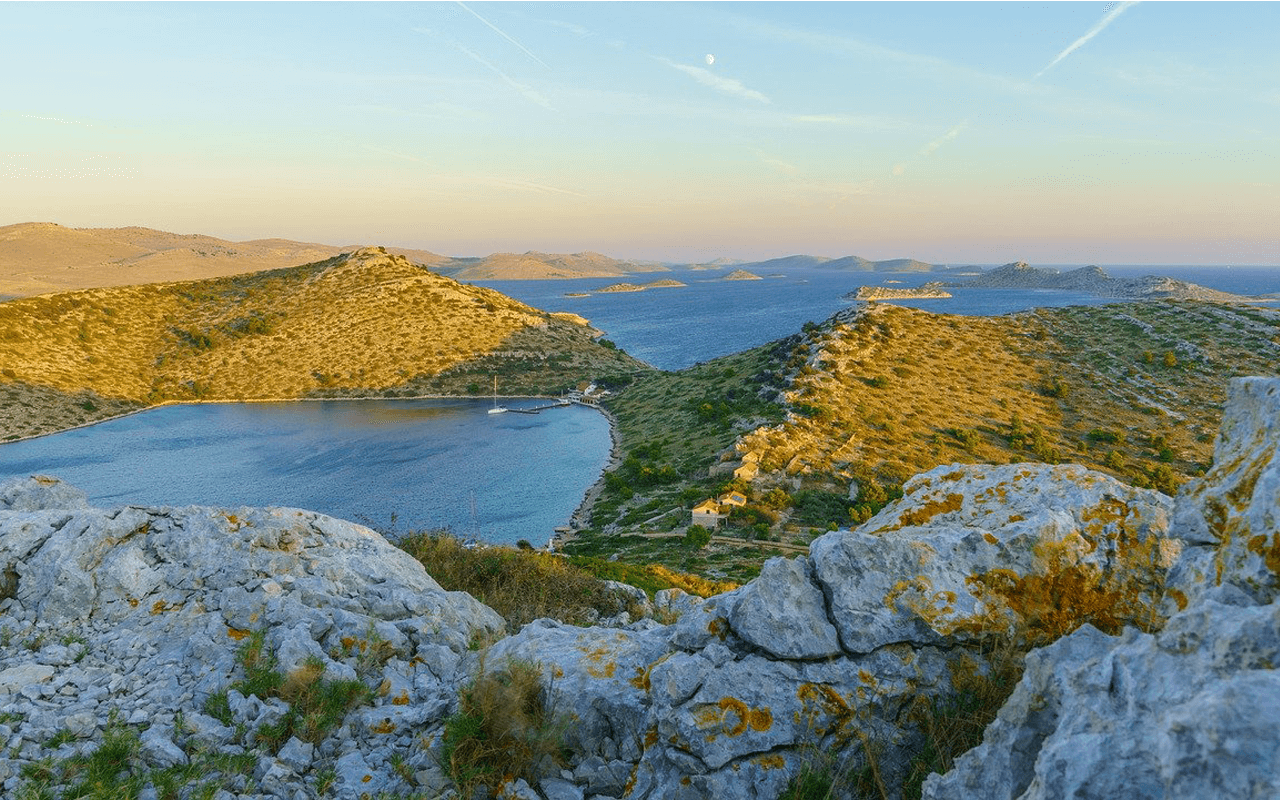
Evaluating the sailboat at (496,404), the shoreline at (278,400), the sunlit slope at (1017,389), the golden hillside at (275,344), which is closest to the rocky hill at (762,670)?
the sunlit slope at (1017,389)

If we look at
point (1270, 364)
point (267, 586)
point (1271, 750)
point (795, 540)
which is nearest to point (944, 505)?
point (1271, 750)

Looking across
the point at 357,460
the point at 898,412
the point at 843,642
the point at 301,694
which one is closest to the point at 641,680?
the point at 843,642

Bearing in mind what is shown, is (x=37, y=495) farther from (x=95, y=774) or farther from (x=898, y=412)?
(x=898, y=412)

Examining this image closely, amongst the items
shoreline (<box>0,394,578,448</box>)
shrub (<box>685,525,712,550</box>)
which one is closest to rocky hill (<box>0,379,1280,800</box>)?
shrub (<box>685,525,712,550</box>)

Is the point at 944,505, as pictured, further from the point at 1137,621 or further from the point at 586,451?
the point at 586,451

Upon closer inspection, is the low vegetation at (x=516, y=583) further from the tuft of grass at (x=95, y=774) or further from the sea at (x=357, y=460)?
the sea at (x=357, y=460)

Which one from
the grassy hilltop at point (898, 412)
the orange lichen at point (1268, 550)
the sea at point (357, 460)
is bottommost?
the sea at point (357, 460)
